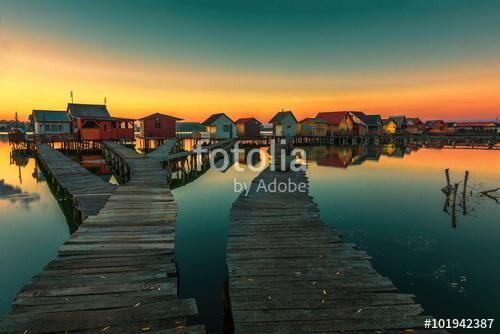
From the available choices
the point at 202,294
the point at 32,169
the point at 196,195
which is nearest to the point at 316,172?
the point at 196,195

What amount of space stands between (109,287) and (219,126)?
54.2m

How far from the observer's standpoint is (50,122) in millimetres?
48781

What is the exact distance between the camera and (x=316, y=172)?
94.6 ft

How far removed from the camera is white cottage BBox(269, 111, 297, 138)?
208 ft

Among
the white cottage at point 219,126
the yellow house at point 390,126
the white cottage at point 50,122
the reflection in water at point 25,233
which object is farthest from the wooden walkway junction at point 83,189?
the yellow house at point 390,126

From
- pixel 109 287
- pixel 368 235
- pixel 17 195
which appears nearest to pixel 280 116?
pixel 17 195

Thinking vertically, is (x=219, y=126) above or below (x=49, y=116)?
below

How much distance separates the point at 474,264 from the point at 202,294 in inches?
342

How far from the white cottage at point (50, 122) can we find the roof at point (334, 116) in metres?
53.1

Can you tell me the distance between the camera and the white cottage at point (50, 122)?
160 feet

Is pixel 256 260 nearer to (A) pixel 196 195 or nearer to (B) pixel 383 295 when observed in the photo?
(B) pixel 383 295

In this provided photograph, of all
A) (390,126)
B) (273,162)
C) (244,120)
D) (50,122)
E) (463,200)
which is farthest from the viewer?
(390,126)

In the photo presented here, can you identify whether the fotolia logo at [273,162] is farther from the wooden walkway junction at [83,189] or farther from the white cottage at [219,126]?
the white cottage at [219,126]

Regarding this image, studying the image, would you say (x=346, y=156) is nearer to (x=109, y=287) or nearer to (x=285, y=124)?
(x=285, y=124)
